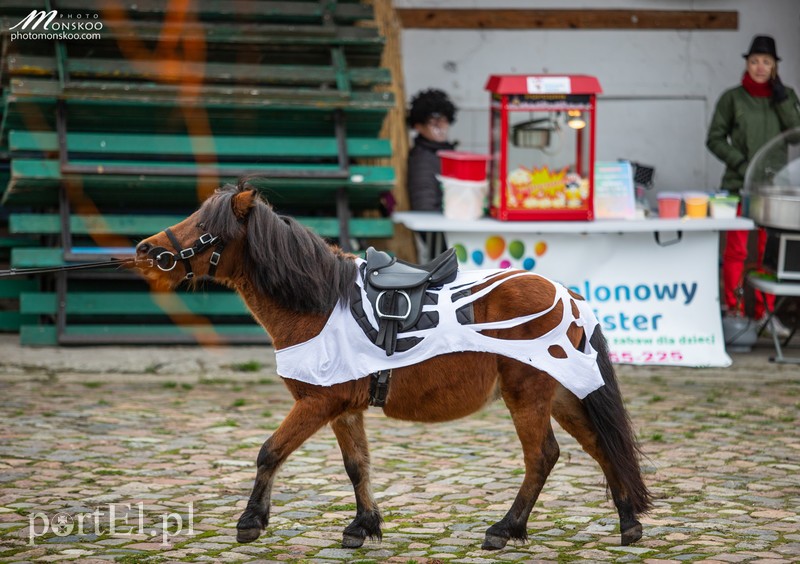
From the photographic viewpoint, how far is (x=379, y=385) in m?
5.13

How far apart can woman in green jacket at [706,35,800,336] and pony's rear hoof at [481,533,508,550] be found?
5.70 m

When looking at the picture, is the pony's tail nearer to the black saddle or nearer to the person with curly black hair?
the black saddle

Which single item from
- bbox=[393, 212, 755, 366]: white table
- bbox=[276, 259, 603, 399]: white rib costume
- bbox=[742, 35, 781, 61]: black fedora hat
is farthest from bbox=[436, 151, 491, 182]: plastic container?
bbox=[276, 259, 603, 399]: white rib costume

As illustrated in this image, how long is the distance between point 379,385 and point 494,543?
34.5 inches

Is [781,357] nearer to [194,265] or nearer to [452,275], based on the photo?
[452,275]

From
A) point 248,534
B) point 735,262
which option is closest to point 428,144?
point 735,262

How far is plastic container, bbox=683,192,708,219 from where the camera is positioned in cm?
988

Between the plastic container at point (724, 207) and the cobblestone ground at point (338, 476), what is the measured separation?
141cm

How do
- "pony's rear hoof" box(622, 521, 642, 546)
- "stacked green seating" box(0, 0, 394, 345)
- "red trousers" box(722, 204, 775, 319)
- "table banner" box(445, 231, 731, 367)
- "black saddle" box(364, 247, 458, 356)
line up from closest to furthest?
→ "black saddle" box(364, 247, 458, 356) < "pony's rear hoof" box(622, 521, 642, 546) < "stacked green seating" box(0, 0, 394, 345) < "table banner" box(445, 231, 731, 367) < "red trousers" box(722, 204, 775, 319)

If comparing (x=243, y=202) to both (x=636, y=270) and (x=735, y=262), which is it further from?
(x=735, y=262)

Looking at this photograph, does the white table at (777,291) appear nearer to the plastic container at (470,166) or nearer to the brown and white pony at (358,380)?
the plastic container at (470,166)

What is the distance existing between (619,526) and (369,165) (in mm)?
5448

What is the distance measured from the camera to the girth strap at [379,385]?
5125mm

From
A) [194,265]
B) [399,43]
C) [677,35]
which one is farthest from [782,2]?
[194,265]
